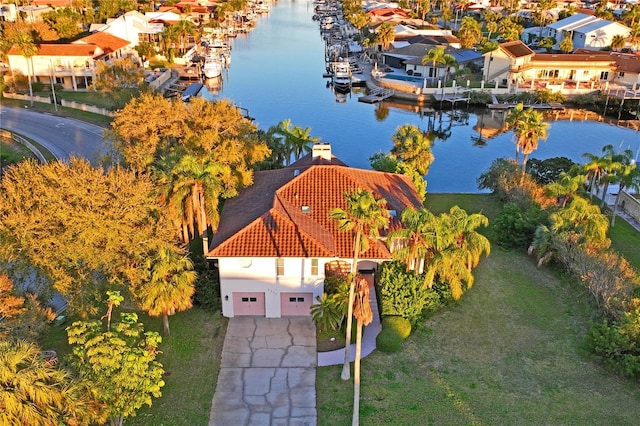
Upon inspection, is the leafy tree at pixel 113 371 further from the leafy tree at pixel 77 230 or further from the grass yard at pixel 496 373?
the grass yard at pixel 496 373

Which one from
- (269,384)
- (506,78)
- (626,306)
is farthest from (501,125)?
(269,384)

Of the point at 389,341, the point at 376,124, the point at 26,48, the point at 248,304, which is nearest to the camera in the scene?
the point at 389,341

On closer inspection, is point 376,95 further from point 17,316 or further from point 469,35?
point 17,316

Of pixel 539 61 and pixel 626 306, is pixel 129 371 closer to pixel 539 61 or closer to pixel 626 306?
pixel 626 306

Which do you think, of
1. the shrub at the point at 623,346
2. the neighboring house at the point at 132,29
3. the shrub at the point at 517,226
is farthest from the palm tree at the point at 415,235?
the neighboring house at the point at 132,29

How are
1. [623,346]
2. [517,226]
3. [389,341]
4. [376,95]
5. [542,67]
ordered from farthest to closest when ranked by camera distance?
[542,67] < [376,95] < [517,226] < [389,341] < [623,346]

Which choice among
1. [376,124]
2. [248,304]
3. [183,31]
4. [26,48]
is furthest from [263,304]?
[183,31]

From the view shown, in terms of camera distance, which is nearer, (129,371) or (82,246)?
(129,371)
